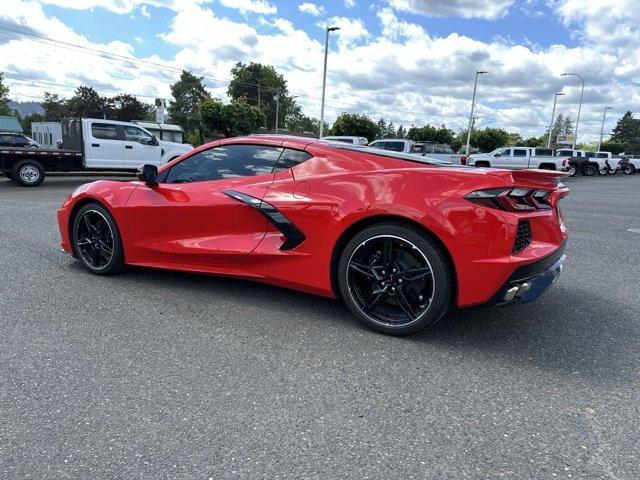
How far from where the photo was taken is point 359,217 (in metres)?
3.20

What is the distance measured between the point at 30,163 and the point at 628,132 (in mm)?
139736

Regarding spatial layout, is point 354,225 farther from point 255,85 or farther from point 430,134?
point 255,85

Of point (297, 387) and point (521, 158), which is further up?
point (521, 158)

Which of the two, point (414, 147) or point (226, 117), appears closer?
point (414, 147)

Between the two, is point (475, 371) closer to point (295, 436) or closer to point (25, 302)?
point (295, 436)

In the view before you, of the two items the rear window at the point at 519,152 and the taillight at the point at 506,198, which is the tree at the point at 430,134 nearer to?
the rear window at the point at 519,152

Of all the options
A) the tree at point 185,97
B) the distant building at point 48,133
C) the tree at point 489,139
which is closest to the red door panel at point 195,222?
the distant building at point 48,133

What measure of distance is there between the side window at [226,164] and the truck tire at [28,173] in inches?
418

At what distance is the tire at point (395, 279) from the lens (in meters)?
3.01

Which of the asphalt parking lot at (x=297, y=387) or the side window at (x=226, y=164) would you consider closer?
the asphalt parking lot at (x=297, y=387)

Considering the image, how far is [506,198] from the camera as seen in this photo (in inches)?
114

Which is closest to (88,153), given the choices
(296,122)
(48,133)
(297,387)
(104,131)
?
(104,131)

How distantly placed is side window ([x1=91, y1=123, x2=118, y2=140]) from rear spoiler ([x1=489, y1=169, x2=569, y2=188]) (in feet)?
44.7

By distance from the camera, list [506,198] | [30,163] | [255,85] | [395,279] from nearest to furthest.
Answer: [506,198]
[395,279]
[30,163]
[255,85]
